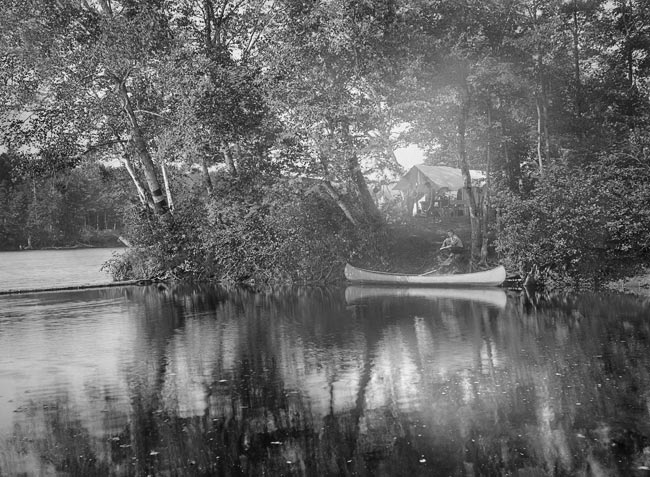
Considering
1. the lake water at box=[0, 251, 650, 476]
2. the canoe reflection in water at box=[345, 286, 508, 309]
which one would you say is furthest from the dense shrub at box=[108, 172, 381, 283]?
the lake water at box=[0, 251, 650, 476]

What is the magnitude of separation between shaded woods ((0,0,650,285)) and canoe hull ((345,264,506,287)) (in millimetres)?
1449

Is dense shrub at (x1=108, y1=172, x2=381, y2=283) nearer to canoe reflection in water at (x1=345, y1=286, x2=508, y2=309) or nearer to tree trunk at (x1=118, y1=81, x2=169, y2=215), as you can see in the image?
tree trunk at (x1=118, y1=81, x2=169, y2=215)

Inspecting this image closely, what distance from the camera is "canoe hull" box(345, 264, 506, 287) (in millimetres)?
27016

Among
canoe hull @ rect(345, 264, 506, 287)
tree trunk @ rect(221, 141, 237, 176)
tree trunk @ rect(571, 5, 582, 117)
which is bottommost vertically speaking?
canoe hull @ rect(345, 264, 506, 287)

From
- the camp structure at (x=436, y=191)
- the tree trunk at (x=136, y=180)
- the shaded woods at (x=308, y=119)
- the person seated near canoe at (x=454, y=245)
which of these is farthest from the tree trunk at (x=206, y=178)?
the camp structure at (x=436, y=191)

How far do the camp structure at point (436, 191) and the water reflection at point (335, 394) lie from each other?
26356 millimetres

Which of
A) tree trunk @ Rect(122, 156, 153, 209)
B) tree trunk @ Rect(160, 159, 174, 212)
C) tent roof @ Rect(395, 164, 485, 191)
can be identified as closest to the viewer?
tree trunk @ Rect(160, 159, 174, 212)

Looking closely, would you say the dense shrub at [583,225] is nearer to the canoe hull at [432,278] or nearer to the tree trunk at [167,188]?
the canoe hull at [432,278]

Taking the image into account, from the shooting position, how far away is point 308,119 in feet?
101

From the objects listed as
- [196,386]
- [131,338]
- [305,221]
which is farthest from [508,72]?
[196,386]

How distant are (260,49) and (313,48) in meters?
6.87

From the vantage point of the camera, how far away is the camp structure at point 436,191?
47.5 metres

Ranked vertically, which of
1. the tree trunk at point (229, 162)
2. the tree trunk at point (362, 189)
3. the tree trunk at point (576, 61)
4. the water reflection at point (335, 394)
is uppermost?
the tree trunk at point (576, 61)

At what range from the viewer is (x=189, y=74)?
3216cm
